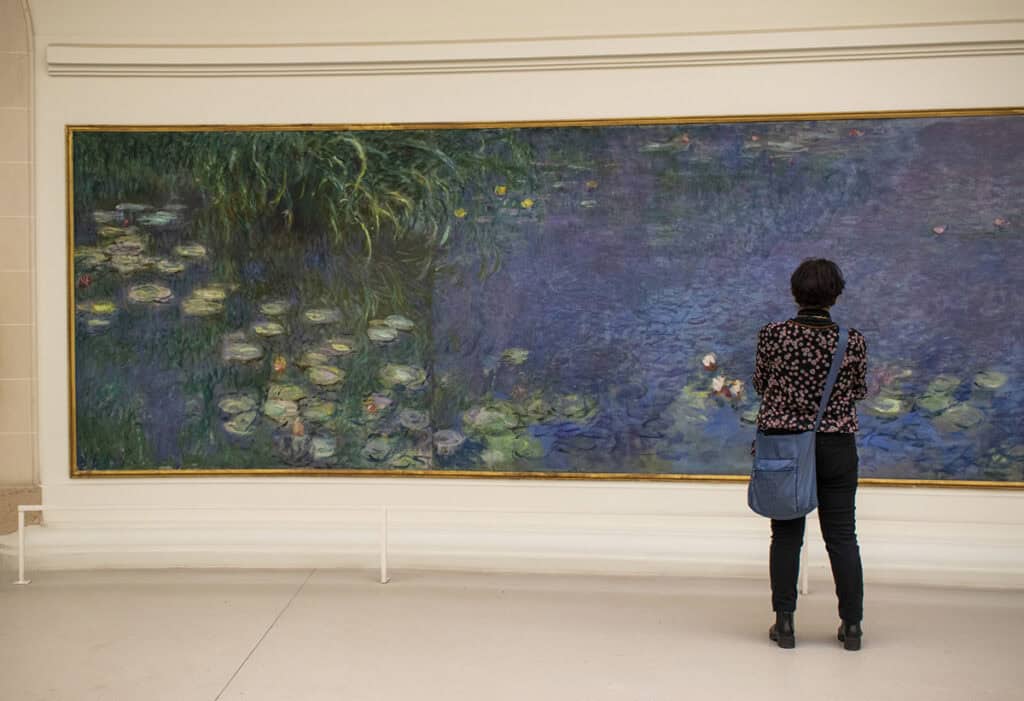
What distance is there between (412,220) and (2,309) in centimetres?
292

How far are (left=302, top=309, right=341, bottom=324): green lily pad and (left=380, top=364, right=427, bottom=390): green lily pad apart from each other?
0.49m

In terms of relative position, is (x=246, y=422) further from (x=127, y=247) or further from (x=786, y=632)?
(x=786, y=632)

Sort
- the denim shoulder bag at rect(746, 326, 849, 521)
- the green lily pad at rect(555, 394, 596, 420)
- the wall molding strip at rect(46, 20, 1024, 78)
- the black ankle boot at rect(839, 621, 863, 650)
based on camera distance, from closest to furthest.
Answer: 1. the denim shoulder bag at rect(746, 326, 849, 521)
2. the black ankle boot at rect(839, 621, 863, 650)
3. the wall molding strip at rect(46, 20, 1024, 78)
4. the green lily pad at rect(555, 394, 596, 420)

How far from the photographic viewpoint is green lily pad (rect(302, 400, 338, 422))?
727 centimetres

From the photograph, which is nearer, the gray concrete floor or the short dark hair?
the gray concrete floor

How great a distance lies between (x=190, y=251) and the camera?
7.25m

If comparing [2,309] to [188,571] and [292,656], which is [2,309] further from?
[292,656]

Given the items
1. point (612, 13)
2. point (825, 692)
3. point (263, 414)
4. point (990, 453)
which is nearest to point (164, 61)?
point (263, 414)

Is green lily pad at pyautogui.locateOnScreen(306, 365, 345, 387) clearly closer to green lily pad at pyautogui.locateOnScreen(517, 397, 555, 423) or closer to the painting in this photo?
the painting

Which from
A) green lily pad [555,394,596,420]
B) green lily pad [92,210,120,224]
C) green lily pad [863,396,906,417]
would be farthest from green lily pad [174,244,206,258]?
green lily pad [863,396,906,417]

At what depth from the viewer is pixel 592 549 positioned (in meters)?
7.04

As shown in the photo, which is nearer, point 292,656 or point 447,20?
point 292,656

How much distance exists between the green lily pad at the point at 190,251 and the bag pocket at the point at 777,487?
13.7 ft

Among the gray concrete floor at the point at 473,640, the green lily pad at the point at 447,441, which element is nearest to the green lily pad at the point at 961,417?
the gray concrete floor at the point at 473,640
